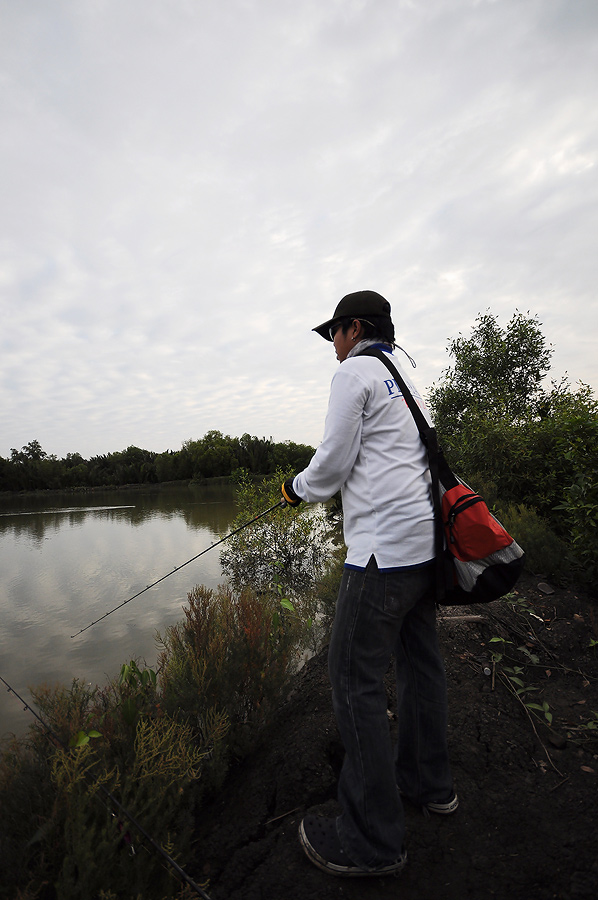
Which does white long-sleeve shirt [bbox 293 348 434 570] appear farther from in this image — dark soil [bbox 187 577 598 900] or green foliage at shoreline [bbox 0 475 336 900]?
green foliage at shoreline [bbox 0 475 336 900]

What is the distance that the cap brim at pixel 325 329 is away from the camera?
2.11 m

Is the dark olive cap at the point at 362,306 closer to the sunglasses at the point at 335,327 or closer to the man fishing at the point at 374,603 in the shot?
the sunglasses at the point at 335,327

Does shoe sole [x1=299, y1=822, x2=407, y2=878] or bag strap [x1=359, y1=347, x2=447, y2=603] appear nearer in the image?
shoe sole [x1=299, y1=822, x2=407, y2=878]

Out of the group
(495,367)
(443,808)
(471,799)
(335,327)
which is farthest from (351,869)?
(495,367)

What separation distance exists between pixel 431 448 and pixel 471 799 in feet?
5.63

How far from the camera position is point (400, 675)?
2098 mm

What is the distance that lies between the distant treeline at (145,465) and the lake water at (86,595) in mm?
35322

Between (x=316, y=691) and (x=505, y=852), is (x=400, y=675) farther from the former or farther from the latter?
(x=316, y=691)

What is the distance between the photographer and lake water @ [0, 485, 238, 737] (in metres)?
6.02

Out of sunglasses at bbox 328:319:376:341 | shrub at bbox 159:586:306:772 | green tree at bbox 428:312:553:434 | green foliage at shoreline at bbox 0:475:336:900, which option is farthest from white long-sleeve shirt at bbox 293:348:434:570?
green tree at bbox 428:312:553:434

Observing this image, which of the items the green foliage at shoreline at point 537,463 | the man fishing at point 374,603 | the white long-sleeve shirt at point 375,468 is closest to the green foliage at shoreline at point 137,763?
the man fishing at point 374,603

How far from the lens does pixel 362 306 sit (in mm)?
2059

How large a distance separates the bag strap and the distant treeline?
1893 inches

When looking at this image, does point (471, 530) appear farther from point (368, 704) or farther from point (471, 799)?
point (471, 799)
